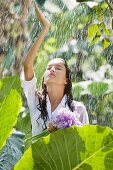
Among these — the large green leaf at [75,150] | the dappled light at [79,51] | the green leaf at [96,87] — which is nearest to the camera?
the large green leaf at [75,150]

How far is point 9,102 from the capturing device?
3.12ft

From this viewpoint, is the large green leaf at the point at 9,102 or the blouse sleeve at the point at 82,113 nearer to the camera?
the large green leaf at the point at 9,102

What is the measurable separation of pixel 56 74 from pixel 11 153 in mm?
1107

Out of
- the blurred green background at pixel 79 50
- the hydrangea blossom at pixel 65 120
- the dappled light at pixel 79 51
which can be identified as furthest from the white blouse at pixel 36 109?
the blurred green background at pixel 79 50

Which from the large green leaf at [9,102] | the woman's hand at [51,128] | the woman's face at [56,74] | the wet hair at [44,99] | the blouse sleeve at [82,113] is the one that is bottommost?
the blouse sleeve at [82,113]

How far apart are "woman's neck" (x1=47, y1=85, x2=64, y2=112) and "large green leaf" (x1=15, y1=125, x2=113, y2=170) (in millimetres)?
1109

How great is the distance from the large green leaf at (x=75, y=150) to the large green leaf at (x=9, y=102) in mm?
66

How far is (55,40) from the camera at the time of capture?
5.14 m

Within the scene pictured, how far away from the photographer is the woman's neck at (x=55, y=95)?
80.8 inches

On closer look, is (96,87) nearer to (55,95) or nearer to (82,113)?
(55,95)

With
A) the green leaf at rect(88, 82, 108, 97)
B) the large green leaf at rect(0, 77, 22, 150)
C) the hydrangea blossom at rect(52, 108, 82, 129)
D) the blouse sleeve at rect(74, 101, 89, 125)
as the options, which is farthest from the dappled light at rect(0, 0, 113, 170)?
the large green leaf at rect(0, 77, 22, 150)

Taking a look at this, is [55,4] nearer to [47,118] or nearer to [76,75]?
[76,75]

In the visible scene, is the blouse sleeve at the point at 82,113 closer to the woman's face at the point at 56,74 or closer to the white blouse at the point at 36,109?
the white blouse at the point at 36,109

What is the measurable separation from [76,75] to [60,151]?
417cm
